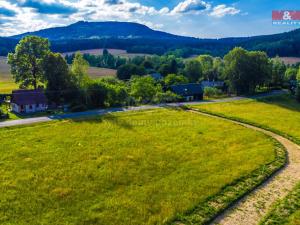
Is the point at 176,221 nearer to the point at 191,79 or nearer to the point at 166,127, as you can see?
the point at 166,127

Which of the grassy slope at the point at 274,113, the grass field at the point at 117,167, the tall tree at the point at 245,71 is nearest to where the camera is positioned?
the grass field at the point at 117,167

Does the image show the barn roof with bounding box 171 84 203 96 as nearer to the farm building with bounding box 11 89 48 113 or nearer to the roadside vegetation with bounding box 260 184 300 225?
the farm building with bounding box 11 89 48 113

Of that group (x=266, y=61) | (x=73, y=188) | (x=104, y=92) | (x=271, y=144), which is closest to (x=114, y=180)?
(x=73, y=188)

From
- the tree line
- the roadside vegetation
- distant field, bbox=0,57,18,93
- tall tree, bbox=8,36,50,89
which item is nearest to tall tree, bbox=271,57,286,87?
the tree line

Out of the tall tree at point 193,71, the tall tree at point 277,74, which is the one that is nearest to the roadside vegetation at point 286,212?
the tall tree at point 277,74

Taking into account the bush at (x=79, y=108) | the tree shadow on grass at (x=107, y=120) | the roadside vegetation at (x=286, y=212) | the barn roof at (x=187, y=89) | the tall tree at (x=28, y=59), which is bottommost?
the roadside vegetation at (x=286, y=212)

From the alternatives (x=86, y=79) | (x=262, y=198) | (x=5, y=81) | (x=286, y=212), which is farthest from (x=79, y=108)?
(x=5, y=81)

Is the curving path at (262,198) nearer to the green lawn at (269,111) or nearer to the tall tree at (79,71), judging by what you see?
the green lawn at (269,111)
